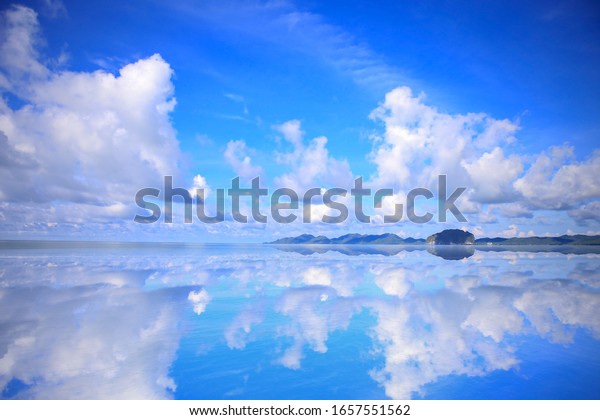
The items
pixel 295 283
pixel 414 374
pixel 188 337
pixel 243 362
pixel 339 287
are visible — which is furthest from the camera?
pixel 295 283

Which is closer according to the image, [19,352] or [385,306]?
[19,352]

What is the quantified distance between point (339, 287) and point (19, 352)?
613 inches

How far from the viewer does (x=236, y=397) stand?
7.52m

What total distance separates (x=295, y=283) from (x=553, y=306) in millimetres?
14148

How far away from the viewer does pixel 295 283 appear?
2327 centimetres

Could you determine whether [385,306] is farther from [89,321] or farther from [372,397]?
[89,321]

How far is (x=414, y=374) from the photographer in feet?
27.7

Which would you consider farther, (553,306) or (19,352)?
(553,306)

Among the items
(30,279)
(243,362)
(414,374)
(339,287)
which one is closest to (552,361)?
(414,374)

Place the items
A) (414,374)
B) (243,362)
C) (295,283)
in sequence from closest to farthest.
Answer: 1. (414,374)
2. (243,362)
3. (295,283)
